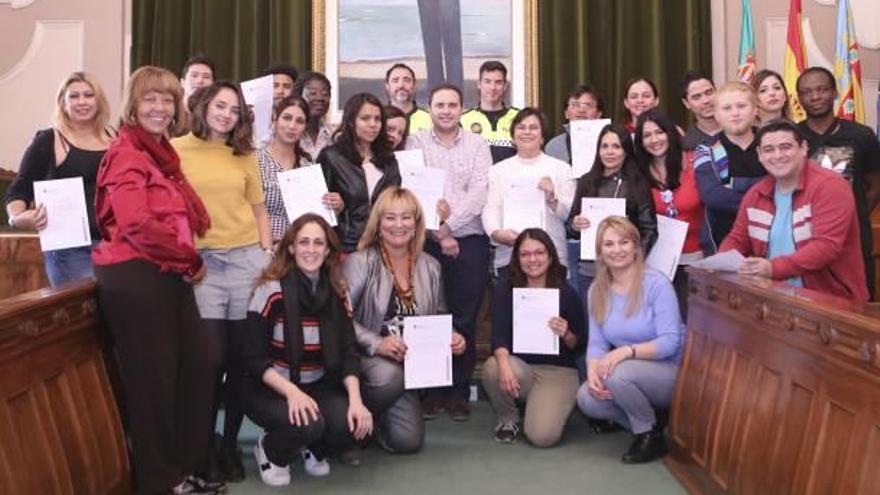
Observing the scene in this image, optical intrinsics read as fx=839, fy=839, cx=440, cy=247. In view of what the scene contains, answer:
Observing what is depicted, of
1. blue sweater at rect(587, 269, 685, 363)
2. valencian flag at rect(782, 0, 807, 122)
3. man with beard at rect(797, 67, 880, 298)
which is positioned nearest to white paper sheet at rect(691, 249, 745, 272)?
blue sweater at rect(587, 269, 685, 363)

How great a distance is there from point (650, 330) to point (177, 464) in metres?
2.06

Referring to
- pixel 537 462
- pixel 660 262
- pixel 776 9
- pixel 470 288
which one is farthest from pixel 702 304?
pixel 776 9

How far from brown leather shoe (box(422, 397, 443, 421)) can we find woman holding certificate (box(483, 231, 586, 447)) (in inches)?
17.6

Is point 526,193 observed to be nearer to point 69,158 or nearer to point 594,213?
point 594,213

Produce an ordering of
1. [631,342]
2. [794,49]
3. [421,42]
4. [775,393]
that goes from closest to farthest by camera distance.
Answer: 1. [775,393]
2. [631,342]
3. [794,49]
4. [421,42]

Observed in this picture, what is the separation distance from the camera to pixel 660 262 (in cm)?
404

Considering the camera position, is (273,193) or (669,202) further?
(669,202)

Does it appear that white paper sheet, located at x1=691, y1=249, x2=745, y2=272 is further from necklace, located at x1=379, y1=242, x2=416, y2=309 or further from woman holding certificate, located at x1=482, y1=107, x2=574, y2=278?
necklace, located at x1=379, y1=242, x2=416, y2=309

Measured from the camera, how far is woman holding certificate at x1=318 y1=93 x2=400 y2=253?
410cm

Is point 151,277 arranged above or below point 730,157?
below

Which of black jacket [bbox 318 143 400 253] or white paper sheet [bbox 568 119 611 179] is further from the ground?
white paper sheet [bbox 568 119 611 179]

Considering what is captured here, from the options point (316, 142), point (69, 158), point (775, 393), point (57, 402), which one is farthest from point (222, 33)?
point (775, 393)

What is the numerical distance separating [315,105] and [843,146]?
2658 millimetres

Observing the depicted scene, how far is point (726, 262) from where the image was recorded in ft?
10.7
